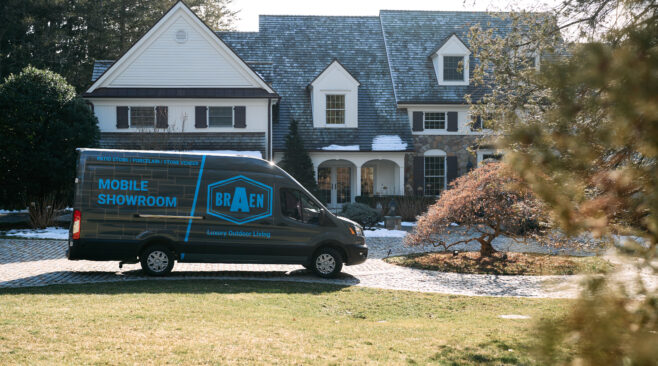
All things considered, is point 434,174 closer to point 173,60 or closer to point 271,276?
point 173,60

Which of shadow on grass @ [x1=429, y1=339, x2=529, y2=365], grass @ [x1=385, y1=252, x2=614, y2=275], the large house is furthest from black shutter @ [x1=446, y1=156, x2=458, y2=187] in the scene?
shadow on grass @ [x1=429, y1=339, x2=529, y2=365]

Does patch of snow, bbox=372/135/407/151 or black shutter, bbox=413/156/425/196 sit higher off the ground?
patch of snow, bbox=372/135/407/151

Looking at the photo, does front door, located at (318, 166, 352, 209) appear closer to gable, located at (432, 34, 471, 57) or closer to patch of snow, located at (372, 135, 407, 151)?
patch of snow, located at (372, 135, 407, 151)

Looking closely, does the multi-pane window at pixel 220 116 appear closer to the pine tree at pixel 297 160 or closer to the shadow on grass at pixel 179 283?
the pine tree at pixel 297 160

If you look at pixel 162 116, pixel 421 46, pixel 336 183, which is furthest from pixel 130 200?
pixel 421 46

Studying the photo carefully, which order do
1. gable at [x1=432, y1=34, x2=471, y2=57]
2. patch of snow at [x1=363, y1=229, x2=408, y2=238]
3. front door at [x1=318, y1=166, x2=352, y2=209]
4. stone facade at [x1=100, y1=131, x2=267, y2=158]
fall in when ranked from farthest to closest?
1. gable at [x1=432, y1=34, x2=471, y2=57]
2. front door at [x1=318, y1=166, x2=352, y2=209]
3. stone facade at [x1=100, y1=131, x2=267, y2=158]
4. patch of snow at [x1=363, y1=229, x2=408, y2=238]

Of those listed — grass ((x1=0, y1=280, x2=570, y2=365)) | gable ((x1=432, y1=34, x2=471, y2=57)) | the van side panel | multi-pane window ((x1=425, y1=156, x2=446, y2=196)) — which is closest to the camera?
grass ((x1=0, y1=280, x2=570, y2=365))

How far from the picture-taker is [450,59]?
3117cm

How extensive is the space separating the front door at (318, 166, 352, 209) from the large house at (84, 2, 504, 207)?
0.17ft

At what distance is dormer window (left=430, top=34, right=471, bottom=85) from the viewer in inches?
1216

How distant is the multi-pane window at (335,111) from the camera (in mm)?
29828

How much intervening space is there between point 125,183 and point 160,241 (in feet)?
4.57

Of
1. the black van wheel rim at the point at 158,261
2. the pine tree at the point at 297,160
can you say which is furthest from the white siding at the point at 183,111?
the black van wheel rim at the point at 158,261

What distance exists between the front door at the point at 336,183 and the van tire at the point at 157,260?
18.4m
